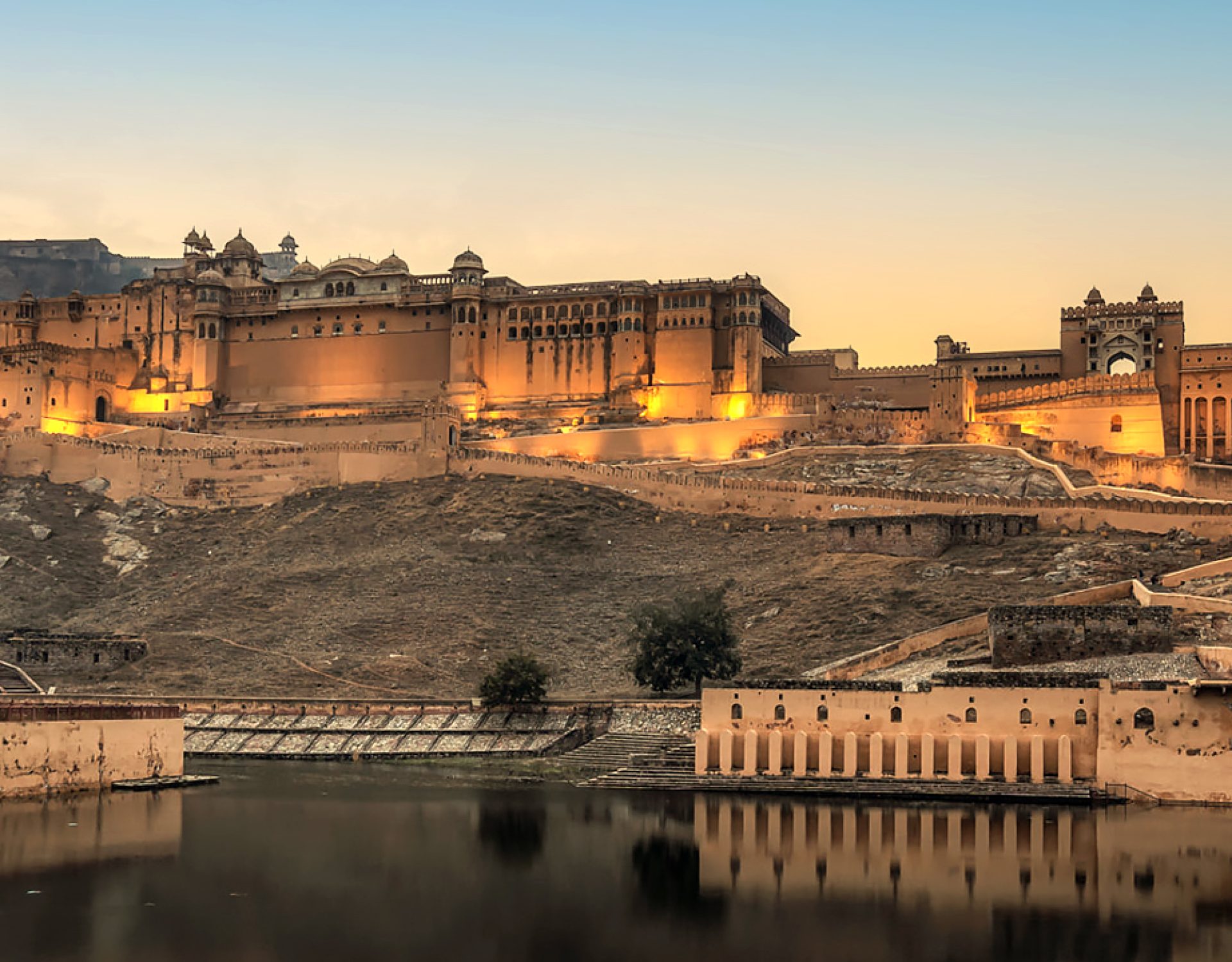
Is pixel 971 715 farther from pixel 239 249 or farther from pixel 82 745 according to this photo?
pixel 239 249

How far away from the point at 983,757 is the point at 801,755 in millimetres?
4304

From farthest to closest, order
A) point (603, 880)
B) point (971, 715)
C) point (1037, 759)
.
A: point (971, 715) → point (1037, 759) → point (603, 880)

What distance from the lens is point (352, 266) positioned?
104 m

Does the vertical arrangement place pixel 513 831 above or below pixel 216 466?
below

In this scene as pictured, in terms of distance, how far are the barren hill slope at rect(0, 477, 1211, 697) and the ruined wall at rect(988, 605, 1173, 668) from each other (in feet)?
27.9

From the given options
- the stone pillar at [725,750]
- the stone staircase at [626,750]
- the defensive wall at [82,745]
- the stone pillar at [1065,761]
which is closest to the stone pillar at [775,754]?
the stone pillar at [725,750]

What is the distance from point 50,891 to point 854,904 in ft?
43.9

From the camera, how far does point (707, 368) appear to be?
94.1m

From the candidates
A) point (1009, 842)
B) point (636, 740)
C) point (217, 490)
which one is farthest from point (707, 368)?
point (1009, 842)

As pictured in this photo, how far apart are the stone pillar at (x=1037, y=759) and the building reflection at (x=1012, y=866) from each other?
1.50 m

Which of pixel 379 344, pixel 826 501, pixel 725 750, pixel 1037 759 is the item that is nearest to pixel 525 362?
pixel 379 344

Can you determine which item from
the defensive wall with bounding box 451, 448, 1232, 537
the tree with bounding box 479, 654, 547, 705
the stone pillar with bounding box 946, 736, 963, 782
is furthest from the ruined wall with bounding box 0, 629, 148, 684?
the stone pillar with bounding box 946, 736, 963, 782

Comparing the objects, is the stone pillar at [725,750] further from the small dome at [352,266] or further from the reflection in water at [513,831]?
the small dome at [352,266]

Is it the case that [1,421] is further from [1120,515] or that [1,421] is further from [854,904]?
[854,904]
